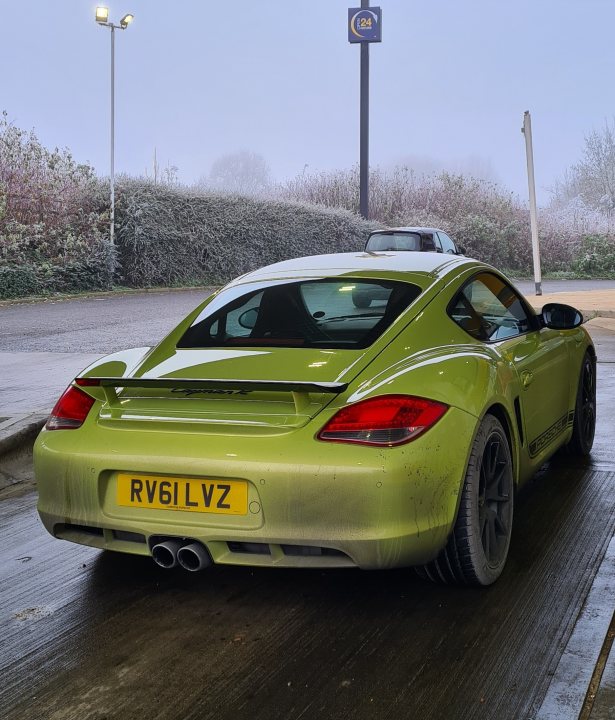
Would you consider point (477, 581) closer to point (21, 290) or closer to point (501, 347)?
point (501, 347)

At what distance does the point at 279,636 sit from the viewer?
11.6 ft

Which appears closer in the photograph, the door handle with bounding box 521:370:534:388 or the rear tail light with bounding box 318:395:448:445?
the rear tail light with bounding box 318:395:448:445

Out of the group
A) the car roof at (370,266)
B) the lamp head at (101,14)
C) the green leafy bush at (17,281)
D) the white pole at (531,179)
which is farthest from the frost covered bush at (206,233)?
the car roof at (370,266)

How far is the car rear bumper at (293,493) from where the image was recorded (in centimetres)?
342

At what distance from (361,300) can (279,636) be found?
5.03 ft

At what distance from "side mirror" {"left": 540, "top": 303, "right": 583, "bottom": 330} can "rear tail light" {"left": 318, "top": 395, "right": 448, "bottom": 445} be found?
1722 millimetres

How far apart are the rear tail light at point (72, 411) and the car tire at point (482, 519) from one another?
145 centimetres

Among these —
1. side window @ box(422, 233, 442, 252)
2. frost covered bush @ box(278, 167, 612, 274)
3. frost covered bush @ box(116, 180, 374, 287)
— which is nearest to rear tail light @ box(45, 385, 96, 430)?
side window @ box(422, 233, 442, 252)

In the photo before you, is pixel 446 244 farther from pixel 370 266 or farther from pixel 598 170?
pixel 598 170

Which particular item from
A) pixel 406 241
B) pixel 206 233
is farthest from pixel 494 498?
pixel 206 233

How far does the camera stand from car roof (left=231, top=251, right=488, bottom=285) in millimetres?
4551

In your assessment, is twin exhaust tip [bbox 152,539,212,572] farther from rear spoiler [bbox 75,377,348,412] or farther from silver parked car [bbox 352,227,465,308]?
silver parked car [bbox 352,227,465,308]

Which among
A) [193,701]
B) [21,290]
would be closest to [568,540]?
[193,701]

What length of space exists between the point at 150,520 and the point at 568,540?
2019 millimetres
